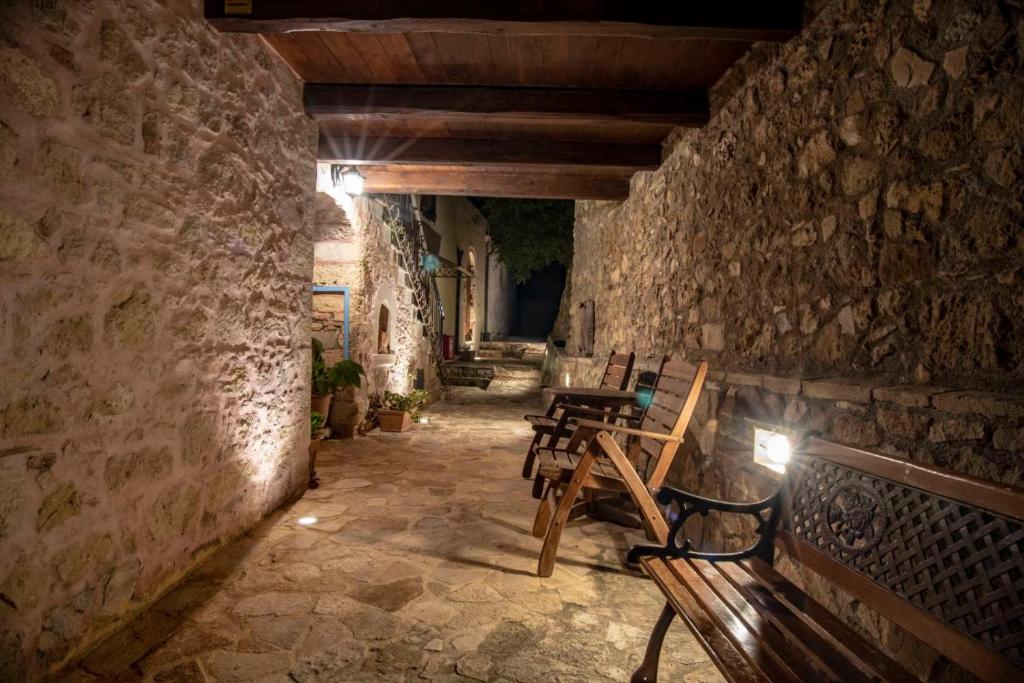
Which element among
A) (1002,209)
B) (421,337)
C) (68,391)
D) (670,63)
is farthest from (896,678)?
(421,337)

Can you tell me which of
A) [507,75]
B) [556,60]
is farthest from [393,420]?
[556,60]

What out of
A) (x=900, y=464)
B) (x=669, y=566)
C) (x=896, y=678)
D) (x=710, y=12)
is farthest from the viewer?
(x=710, y=12)

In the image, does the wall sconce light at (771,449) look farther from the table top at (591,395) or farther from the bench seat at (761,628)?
the table top at (591,395)

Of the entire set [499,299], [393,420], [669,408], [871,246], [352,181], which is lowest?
[393,420]

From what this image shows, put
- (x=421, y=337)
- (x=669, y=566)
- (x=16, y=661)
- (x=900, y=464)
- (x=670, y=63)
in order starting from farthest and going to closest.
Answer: (x=421, y=337) → (x=670, y=63) → (x=669, y=566) → (x=16, y=661) → (x=900, y=464)

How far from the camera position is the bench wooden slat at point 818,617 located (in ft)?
3.60

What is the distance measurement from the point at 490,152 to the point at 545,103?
3.48ft

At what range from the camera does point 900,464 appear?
4.08ft

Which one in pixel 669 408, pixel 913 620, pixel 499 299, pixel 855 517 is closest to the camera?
pixel 913 620

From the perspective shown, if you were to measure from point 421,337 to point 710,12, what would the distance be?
22.9 feet

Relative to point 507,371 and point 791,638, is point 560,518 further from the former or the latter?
point 507,371

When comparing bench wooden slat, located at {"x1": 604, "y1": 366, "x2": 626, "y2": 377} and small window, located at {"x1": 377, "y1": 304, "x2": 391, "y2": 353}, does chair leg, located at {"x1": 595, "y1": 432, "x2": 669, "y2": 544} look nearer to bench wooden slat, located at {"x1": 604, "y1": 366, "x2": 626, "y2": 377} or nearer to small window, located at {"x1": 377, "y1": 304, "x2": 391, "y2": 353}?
bench wooden slat, located at {"x1": 604, "y1": 366, "x2": 626, "y2": 377}

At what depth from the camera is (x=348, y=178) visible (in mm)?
4957

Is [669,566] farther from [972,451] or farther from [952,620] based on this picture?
[972,451]
